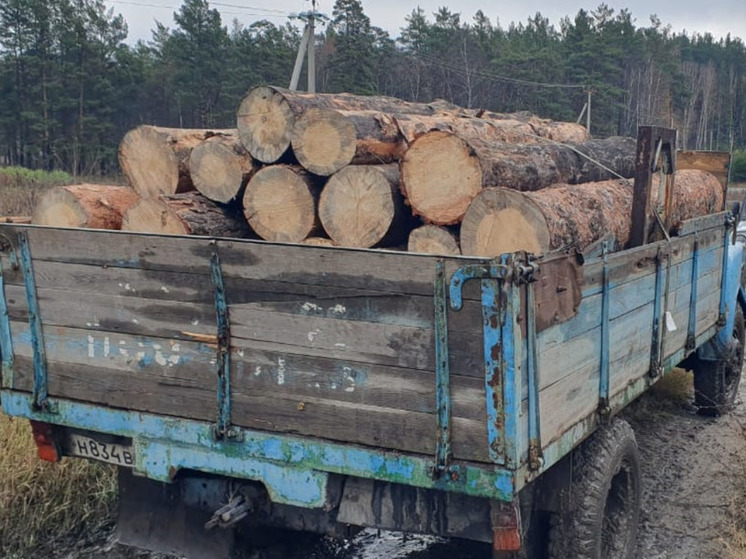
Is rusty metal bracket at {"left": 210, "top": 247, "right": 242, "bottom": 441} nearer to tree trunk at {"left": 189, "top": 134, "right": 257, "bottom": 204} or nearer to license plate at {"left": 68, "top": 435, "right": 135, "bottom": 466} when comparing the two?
license plate at {"left": 68, "top": 435, "right": 135, "bottom": 466}

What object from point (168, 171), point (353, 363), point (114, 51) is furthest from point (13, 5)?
point (353, 363)

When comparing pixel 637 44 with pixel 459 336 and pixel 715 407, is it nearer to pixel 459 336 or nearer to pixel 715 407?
pixel 715 407

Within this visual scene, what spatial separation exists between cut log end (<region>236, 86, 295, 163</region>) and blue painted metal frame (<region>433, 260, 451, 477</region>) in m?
1.80

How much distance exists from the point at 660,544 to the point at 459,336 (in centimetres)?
241

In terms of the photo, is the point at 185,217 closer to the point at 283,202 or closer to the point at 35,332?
the point at 283,202


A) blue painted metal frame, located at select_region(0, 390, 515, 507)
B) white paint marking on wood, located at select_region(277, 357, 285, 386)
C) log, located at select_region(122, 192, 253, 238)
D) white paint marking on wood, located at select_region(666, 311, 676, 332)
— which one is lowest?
blue painted metal frame, located at select_region(0, 390, 515, 507)

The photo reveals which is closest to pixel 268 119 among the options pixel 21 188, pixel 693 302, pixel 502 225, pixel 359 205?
pixel 359 205

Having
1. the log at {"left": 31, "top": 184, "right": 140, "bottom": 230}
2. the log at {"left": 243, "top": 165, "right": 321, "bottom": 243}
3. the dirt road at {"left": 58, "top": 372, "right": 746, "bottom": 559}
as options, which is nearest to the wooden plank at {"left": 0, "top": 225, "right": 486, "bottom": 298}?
the log at {"left": 31, "top": 184, "right": 140, "bottom": 230}

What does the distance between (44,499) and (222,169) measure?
2.13 m

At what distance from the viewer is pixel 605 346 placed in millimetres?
3584

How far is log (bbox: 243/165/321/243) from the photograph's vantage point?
4180 mm

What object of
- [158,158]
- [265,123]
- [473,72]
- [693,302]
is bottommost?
[693,302]

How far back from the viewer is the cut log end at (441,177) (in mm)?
3828

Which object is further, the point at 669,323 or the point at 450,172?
the point at 669,323
